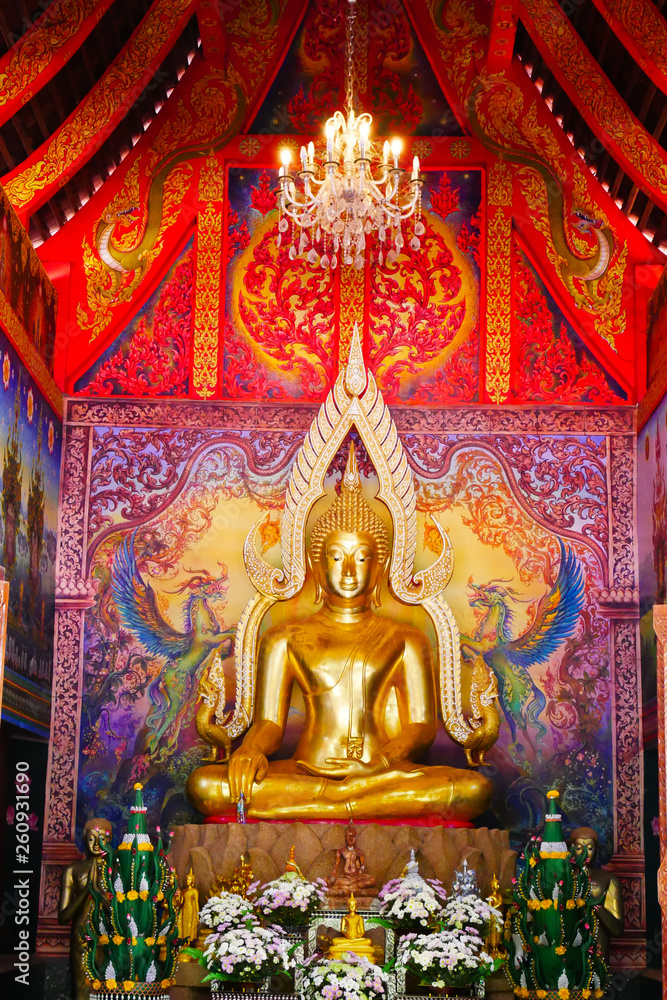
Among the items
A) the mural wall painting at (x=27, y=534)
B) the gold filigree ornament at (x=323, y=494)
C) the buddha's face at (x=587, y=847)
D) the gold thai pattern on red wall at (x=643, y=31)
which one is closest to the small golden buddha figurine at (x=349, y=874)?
the buddha's face at (x=587, y=847)

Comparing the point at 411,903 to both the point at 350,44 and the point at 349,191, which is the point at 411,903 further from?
the point at 350,44

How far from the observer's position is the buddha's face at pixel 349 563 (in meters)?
8.61

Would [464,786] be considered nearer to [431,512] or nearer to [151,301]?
[431,512]

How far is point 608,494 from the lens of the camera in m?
8.79

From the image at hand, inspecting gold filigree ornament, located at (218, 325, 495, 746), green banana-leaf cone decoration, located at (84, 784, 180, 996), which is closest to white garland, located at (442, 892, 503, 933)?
green banana-leaf cone decoration, located at (84, 784, 180, 996)

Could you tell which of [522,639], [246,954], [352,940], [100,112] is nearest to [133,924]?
[246,954]

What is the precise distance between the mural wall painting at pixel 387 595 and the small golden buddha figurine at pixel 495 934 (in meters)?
1.31

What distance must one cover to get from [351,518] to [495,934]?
279 centimetres

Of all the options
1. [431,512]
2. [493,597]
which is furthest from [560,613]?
[431,512]

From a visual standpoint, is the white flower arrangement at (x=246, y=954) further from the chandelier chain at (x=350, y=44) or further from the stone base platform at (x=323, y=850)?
the chandelier chain at (x=350, y=44)

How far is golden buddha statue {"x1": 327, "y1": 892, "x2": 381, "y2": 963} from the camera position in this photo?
663 cm

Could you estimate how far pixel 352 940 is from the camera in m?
6.66

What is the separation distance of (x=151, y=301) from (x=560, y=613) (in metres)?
3.40

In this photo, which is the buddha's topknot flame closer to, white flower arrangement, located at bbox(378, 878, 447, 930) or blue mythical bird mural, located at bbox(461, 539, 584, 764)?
blue mythical bird mural, located at bbox(461, 539, 584, 764)
